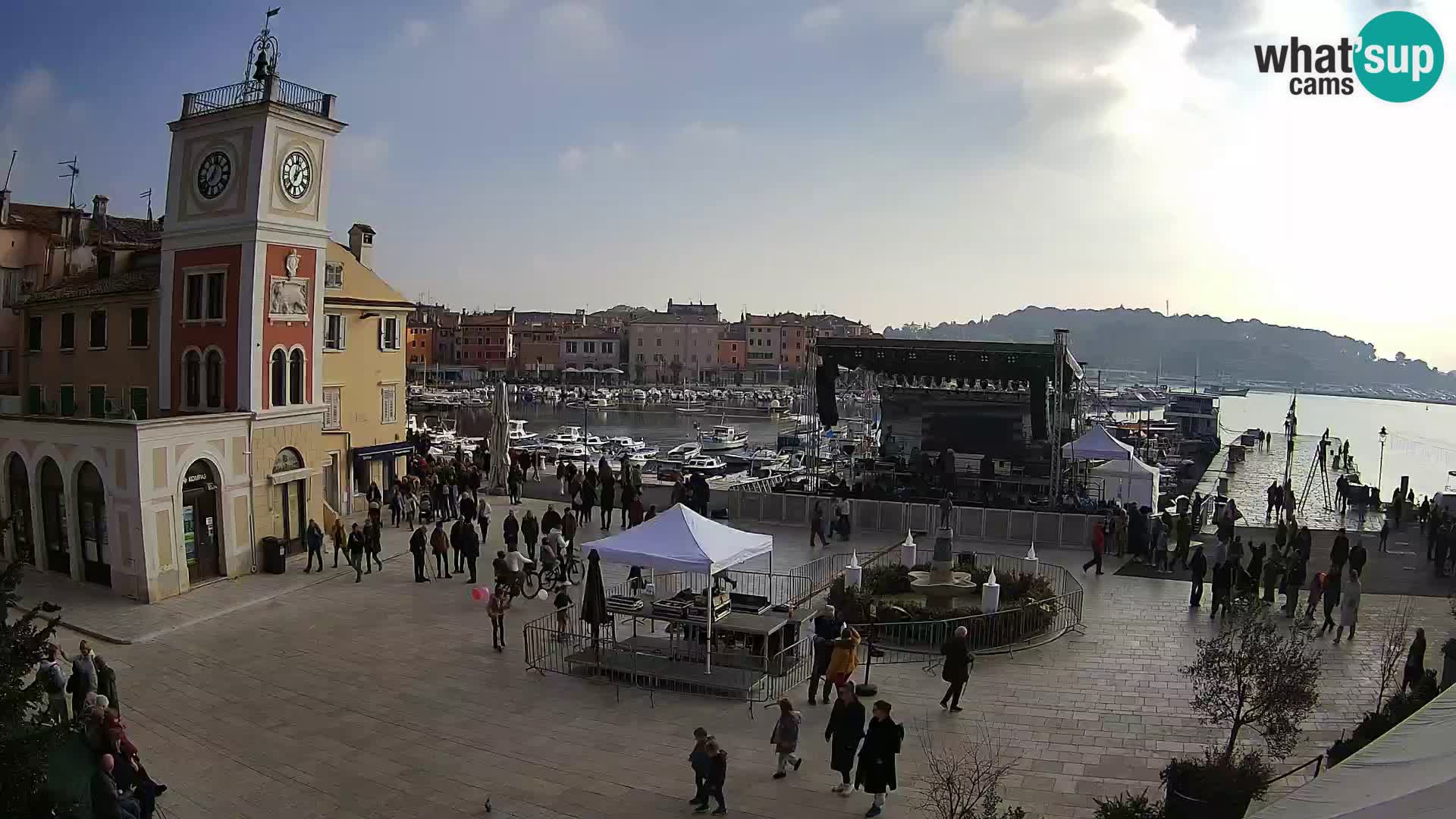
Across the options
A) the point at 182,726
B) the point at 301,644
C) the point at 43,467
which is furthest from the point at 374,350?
the point at 182,726

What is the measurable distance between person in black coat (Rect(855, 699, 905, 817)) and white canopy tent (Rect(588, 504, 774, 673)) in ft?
13.4

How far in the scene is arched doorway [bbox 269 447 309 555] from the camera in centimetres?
2127

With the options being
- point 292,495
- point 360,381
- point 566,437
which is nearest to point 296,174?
point 292,495

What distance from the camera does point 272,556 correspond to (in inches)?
798

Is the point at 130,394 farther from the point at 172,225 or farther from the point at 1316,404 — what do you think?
the point at 1316,404

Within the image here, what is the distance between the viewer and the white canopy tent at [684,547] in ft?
43.5

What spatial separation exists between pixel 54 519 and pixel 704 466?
31973 mm

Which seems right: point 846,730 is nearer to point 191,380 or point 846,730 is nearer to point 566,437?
point 191,380

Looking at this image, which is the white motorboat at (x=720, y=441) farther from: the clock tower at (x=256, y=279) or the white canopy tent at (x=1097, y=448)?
the clock tower at (x=256, y=279)

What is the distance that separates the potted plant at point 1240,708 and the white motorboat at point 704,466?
3819cm

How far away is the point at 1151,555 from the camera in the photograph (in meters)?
21.1

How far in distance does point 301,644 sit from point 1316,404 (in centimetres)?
22457

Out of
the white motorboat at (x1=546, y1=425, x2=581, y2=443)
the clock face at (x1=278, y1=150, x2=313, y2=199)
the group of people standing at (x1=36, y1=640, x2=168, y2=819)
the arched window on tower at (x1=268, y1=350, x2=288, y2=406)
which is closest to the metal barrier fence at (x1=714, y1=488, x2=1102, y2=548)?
the arched window on tower at (x1=268, y1=350, x2=288, y2=406)

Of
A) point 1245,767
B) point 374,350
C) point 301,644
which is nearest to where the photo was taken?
point 1245,767
